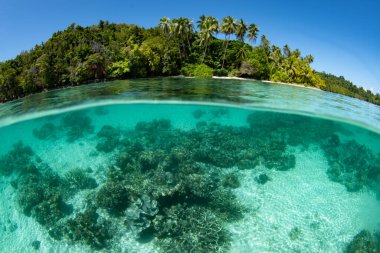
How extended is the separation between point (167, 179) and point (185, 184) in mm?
808

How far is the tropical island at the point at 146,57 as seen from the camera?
1688 inches

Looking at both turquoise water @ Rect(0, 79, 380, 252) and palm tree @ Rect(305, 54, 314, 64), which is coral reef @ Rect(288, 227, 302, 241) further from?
palm tree @ Rect(305, 54, 314, 64)

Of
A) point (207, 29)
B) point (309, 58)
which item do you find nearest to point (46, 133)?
point (207, 29)

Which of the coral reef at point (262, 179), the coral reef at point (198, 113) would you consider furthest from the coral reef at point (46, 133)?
the coral reef at point (262, 179)

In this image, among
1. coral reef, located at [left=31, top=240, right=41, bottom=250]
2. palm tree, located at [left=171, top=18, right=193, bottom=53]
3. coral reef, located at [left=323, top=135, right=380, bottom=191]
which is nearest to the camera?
coral reef, located at [left=31, top=240, right=41, bottom=250]

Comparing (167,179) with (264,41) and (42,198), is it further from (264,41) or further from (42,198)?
(264,41)

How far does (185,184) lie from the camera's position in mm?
10188

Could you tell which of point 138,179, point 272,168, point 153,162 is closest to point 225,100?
point 272,168

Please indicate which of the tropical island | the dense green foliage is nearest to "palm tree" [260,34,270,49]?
the tropical island

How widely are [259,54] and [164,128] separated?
46243 millimetres

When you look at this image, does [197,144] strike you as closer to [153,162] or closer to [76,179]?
[153,162]

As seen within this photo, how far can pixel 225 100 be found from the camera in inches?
780

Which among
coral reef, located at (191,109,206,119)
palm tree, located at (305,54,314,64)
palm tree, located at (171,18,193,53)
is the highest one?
palm tree, located at (171,18,193,53)

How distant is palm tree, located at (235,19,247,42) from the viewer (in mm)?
55344
